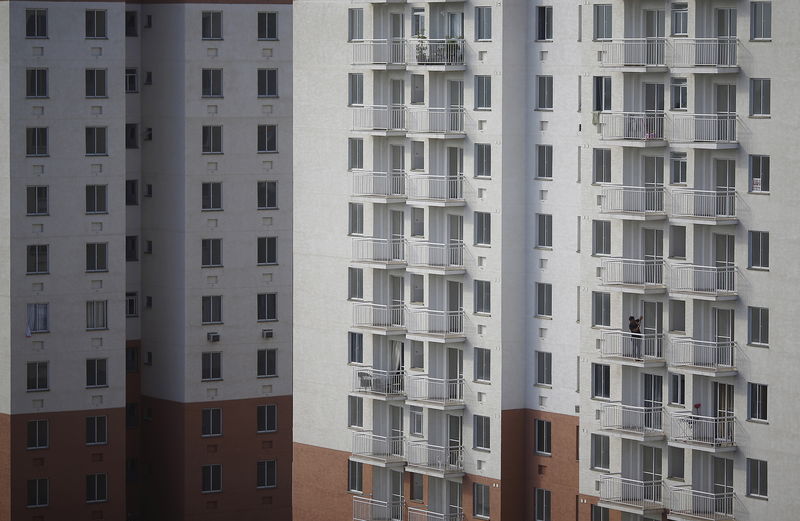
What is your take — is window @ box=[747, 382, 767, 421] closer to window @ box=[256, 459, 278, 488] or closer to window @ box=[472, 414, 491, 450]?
window @ box=[472, 414, 491, 450]

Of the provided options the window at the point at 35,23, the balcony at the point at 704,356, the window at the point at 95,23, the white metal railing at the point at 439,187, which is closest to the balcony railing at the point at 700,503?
the balcony at the point at 704,356

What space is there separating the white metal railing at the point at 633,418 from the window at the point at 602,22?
40.1 feet

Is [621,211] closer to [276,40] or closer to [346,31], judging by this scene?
[346,31]

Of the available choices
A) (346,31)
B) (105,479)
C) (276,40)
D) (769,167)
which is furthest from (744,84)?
(105,479)

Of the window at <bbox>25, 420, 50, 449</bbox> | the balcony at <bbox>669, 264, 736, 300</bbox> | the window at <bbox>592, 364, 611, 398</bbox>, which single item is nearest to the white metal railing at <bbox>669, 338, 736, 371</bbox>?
the balcony at <bbox>669, 264, 736, 300</bbox>

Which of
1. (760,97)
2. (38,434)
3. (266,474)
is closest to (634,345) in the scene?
(760,97)

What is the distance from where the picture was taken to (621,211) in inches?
2729

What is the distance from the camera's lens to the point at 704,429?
67.4 meters

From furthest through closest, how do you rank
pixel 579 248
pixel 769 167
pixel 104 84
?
pixel 104 84 → pixel 579 248 → pixel 769 167

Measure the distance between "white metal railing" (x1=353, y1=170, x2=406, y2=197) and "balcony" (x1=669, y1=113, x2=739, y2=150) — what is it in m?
12.4

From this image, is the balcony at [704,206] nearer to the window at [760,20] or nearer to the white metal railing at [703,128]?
the white metal railing at [703,128]

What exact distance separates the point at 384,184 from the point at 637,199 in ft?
38.1

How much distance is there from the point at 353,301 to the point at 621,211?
13.3m

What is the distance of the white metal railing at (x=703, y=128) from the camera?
66375 mm
